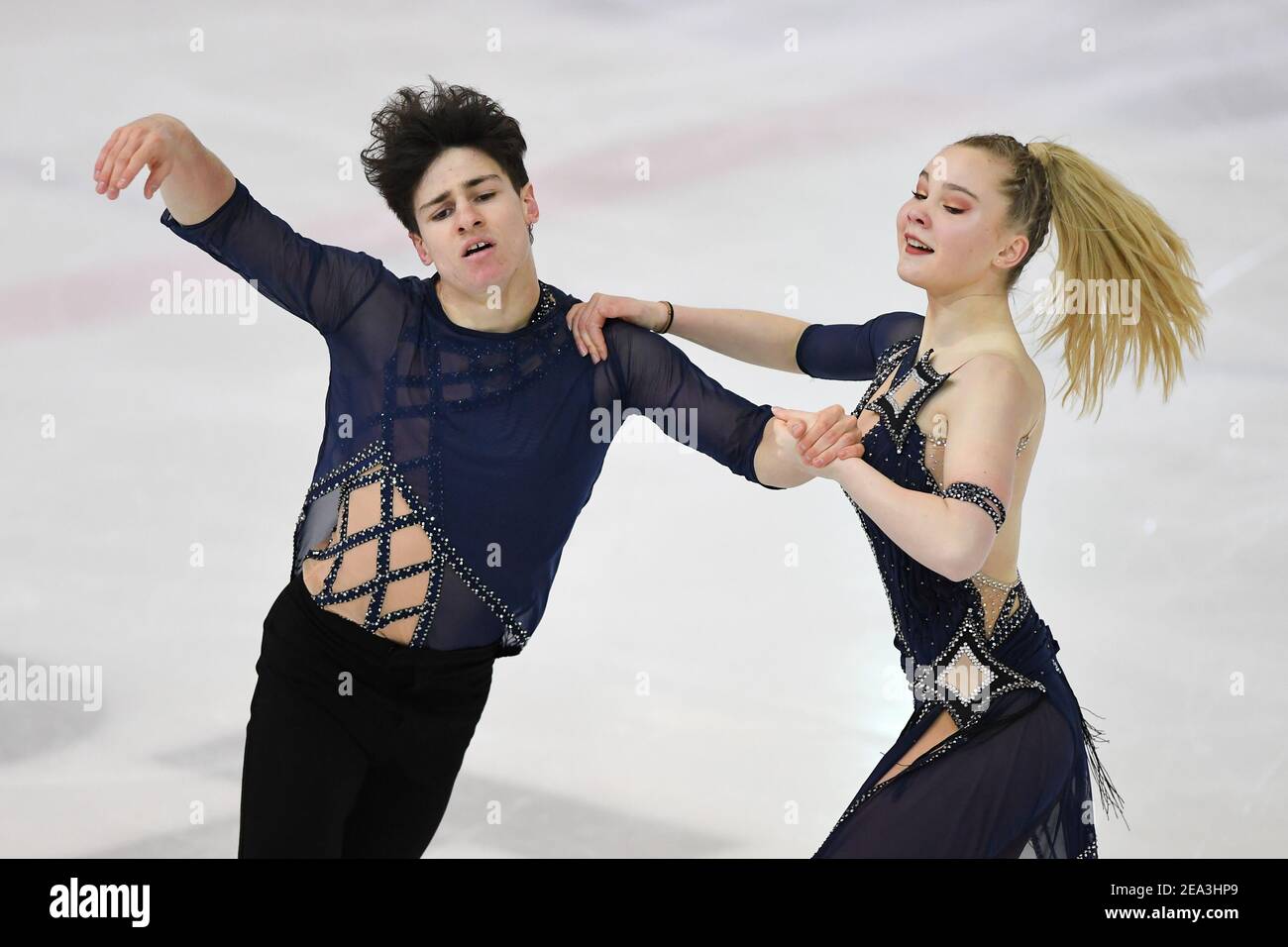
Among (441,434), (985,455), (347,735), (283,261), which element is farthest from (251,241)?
(985,455)

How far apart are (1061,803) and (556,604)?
2793 millimetres

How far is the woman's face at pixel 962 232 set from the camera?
312 cm

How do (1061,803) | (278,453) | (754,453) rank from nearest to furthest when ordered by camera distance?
(1061,803) < (754,453) < (278,453)

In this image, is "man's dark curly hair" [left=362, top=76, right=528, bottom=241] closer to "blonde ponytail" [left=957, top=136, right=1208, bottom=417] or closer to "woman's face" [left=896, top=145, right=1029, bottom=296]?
"woman's face" [left=896, top=145, right=1029, bottom=296]

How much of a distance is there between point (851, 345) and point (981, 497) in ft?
2.83

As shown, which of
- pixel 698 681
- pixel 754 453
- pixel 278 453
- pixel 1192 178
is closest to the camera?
pixel 754 453

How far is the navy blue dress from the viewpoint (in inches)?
118

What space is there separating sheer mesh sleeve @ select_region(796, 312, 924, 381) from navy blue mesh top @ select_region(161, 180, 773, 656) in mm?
317

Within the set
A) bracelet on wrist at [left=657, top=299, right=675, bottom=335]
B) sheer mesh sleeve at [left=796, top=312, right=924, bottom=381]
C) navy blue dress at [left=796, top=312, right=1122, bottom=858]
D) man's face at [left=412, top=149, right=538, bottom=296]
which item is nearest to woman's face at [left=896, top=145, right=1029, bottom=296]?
navy blue dress at [left=796, top=312, right=1122, bottom=858]

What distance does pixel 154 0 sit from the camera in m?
7.22

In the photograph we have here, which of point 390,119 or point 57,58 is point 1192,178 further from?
point 57,58
